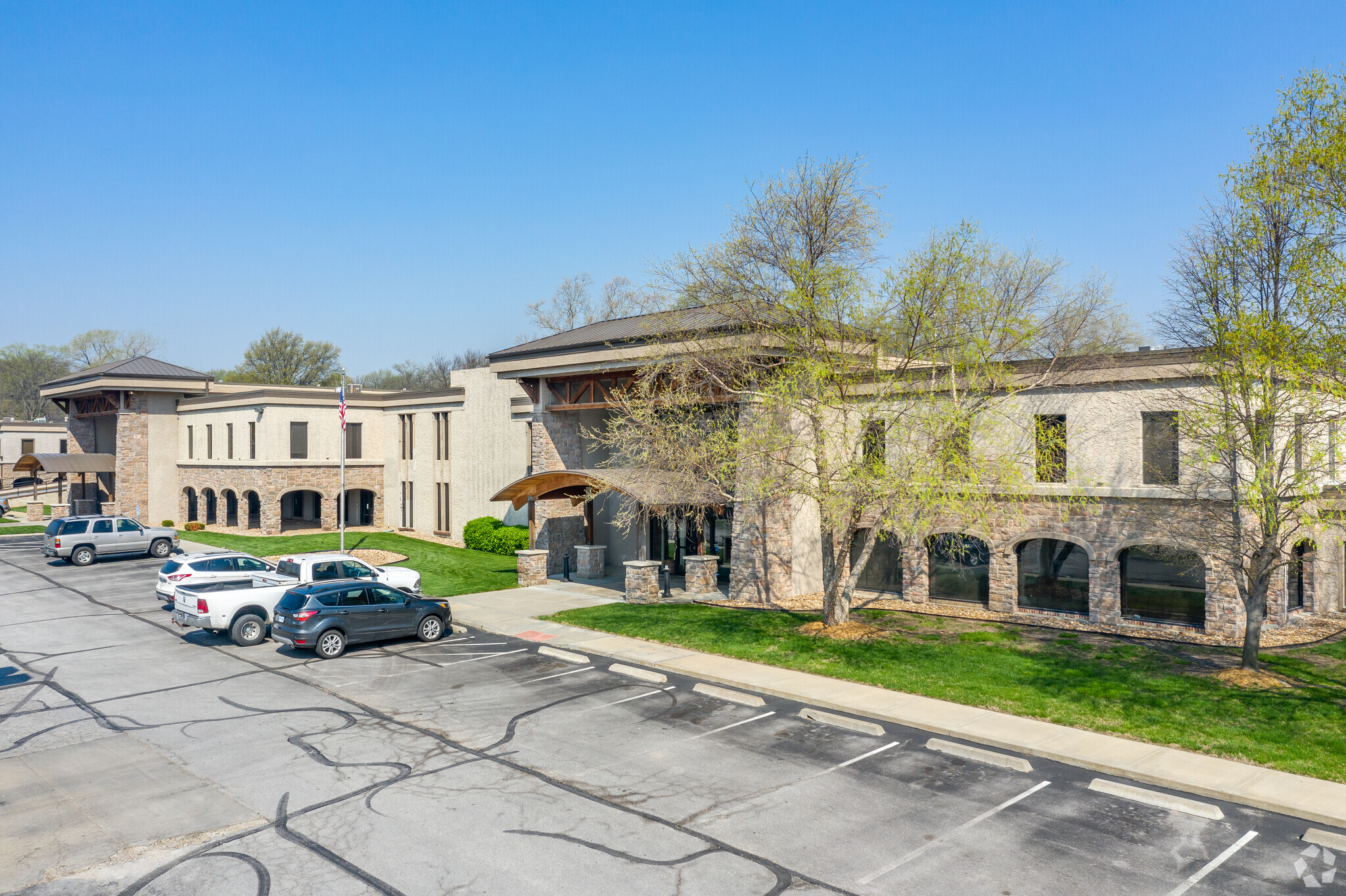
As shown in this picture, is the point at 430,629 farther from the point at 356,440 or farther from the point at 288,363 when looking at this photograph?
the point at 288,363

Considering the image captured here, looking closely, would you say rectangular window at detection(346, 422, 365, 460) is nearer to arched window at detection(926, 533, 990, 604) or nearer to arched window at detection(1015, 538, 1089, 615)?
arched window at detection(926, 533, 990, 604)

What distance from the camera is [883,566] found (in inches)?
1024

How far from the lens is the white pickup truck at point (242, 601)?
20.2 meters

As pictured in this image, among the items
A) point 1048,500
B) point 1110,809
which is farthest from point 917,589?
point 1110,809

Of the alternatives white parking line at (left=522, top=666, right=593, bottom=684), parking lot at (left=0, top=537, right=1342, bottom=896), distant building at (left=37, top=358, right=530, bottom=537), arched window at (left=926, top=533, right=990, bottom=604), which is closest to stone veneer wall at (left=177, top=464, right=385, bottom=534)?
distant building at (left=37, top=358, right=530, bottom=537)

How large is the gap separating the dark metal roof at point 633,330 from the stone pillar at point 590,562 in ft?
23.6

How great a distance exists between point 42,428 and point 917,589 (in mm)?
74735

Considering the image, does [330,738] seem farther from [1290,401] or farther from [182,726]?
[1290,401]

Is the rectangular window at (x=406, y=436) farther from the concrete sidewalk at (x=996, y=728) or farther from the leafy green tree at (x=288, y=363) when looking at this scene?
the leafy green tree at (x=288, y=363)

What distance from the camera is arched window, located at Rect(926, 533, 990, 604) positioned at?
23578 millimetres

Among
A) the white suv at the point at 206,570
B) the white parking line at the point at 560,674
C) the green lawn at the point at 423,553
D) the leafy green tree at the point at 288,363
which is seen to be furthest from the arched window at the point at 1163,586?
the leafy green tree at the point at 288,363

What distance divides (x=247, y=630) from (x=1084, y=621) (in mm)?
20273

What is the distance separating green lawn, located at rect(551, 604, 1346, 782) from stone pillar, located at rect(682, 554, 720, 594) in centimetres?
322

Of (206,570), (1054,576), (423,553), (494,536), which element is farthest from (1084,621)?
(423,553)
